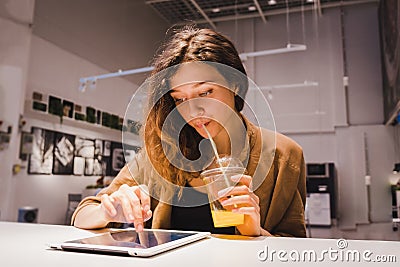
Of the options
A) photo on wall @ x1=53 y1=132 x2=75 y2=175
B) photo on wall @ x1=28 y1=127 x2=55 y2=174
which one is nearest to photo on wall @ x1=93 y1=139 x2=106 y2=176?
photo on wall @ x1=53 y1=132 x2=75 y2=175

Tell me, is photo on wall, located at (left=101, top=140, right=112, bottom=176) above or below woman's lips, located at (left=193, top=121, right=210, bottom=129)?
above

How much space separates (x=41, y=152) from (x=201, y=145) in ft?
5.90

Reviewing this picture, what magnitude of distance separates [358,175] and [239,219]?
1.92m

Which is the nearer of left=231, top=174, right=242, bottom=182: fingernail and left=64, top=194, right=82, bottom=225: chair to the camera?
left=231, top=174, right=242, bottom=182: fingernail

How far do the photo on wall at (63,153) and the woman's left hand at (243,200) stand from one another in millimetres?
2186

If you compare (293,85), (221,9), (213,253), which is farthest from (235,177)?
(221,9)

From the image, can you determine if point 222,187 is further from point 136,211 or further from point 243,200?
point 136,211

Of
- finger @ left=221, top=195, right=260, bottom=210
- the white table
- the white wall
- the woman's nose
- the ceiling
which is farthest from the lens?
the ceiling

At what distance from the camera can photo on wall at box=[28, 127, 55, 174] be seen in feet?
8.22

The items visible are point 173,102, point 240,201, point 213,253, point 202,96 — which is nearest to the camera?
point 213,253

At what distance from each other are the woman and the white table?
32 cm

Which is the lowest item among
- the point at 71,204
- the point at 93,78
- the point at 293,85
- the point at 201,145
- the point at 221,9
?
the point at 71,204

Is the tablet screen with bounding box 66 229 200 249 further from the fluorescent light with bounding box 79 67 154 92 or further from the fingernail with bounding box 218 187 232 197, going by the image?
the fluorescent light with bounding box 79 67 154 92

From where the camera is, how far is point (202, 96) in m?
0.92
